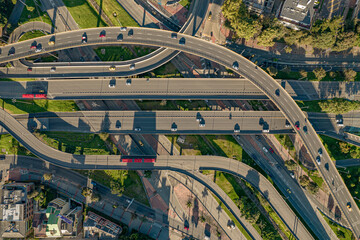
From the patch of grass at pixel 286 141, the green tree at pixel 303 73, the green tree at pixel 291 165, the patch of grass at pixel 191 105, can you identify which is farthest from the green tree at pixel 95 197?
the green tree at pixel 303 73

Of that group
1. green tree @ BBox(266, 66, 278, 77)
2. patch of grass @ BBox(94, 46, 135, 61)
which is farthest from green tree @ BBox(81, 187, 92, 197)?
green tree @ BBox(266, 66, 278, 77)

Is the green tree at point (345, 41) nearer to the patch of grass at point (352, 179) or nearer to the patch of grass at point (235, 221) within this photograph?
the patch of grass at point (352, 179)

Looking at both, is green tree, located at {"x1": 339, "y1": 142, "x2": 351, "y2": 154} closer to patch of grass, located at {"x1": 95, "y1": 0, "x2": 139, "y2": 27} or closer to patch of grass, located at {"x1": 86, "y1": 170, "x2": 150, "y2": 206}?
patch of grass, located at {"x1": 86, "y1": 170, "x2": 150, "y2": 206}

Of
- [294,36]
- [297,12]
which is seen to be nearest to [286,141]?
[294,36]

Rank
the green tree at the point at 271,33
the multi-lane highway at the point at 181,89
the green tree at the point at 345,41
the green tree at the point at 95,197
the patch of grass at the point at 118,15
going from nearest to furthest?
the green tree at the point at 271,33 → the green tree at the point at 345,41 → the multi-lane highway at the point at 181,89 → the green tree at the point at 95,197 → the patch of grass at the point at 118,15

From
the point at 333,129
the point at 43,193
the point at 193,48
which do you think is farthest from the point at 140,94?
the point at 333,129

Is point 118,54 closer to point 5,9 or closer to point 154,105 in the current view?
point 154,105
